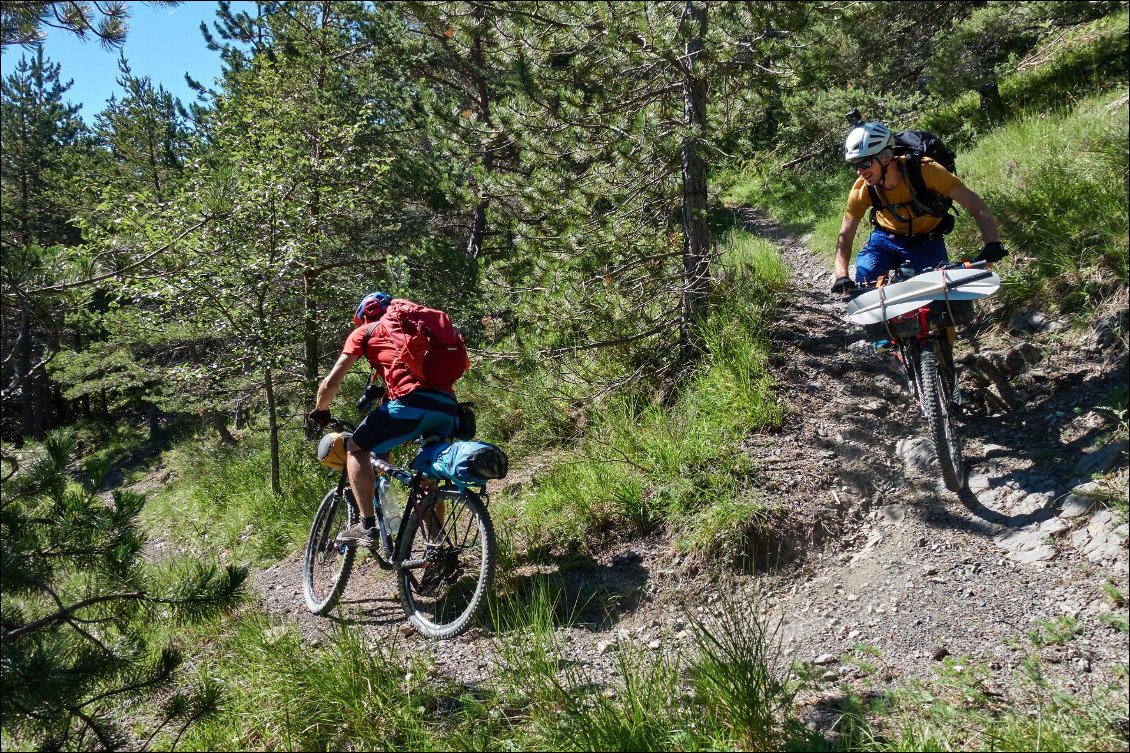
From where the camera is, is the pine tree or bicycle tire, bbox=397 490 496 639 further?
the pine tree

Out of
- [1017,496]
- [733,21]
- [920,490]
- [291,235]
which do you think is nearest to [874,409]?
[920,490]

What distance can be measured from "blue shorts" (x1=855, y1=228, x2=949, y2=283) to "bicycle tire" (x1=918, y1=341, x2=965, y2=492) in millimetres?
834

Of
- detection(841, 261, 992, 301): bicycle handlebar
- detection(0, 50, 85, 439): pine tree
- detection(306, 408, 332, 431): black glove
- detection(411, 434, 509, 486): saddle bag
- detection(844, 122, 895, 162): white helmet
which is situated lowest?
detection(411, 434, 509, 486): saddle bag

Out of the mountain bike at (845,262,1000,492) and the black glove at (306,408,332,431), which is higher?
the black glove at (306,408,332,431)

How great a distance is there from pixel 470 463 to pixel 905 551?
2.47 meters

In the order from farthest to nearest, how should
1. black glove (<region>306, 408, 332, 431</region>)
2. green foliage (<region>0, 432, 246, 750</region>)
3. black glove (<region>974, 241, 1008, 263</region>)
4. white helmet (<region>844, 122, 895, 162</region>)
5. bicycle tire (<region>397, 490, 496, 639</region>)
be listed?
black glove (<region>306, 408, 332, 431</region>), white helmet (<region>844, 122, 895, 162</region>), bicycle tire (<region>397, 490, 496, 639</region>), black glove (<region>974, 241, 1008, 263</region>), green foliage (<region>0, 432, 246, 750</region>)

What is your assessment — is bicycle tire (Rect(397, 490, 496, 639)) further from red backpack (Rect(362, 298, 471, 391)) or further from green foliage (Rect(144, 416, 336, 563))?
green foliage (Rect(144, 416, 336, 563))

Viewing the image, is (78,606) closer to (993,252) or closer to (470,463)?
(470,463)

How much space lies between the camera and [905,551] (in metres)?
3.97

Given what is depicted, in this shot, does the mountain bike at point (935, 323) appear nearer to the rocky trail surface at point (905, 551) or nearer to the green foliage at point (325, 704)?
the rocky trail surface at point (905, 551)

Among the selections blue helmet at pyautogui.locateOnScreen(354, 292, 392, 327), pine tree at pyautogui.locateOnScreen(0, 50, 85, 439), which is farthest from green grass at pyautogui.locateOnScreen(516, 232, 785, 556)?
pine tree at pyautogui.locateOnScreen(0, 50, 85, 439)

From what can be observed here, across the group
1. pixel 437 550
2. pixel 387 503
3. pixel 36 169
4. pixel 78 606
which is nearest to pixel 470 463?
pixel 437 550

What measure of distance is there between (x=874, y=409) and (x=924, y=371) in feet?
3.36

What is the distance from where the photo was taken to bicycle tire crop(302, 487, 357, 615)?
534 cm
